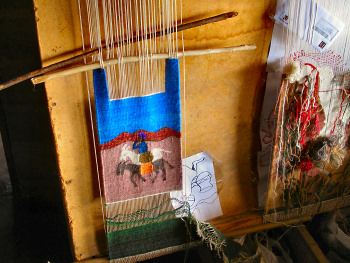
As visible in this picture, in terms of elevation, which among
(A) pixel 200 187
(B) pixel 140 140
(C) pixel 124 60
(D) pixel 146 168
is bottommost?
(A) pixel 200 187

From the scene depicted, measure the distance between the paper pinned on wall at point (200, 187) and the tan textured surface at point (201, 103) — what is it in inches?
1.3

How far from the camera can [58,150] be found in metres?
1.03

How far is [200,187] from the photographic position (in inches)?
49.2

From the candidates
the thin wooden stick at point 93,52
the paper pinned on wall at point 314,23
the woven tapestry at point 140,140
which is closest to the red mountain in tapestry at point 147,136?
the woven tapestry at point 140,140

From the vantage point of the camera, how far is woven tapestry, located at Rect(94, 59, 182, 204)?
98 cm

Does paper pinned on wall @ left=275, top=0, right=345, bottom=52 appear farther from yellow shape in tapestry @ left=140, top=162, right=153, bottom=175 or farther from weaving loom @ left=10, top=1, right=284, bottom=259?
yellow shape in tapestry @ left=140, top=162, right=153, bottom=175

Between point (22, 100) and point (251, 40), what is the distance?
1024 mm

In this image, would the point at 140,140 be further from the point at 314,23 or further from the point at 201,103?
the point at 314,23

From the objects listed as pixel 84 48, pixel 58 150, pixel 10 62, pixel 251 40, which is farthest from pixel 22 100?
pixel 251 40

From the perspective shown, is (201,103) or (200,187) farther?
(200,187)

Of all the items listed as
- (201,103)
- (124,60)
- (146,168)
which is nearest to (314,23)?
(201,103)

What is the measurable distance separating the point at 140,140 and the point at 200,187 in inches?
14.0

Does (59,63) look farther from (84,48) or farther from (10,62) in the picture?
(10,62)

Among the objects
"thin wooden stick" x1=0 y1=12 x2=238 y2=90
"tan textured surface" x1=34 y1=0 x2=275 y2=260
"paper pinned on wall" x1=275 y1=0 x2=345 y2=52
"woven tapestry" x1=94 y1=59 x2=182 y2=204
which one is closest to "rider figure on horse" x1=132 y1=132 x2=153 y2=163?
"woven tapestry" x1=94 y1=59 x2=182 y2=204
